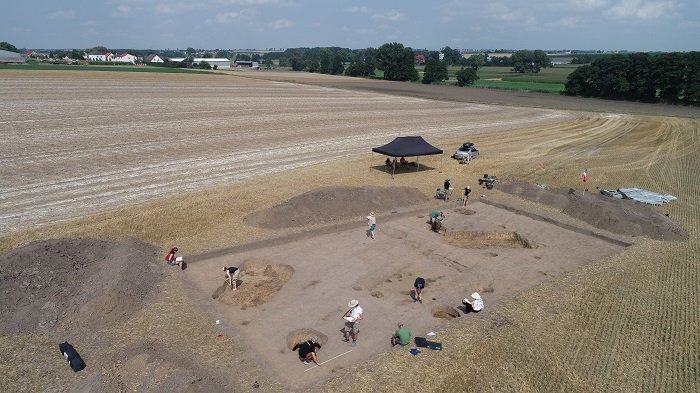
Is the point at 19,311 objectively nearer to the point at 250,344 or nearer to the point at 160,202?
the point at 250,344

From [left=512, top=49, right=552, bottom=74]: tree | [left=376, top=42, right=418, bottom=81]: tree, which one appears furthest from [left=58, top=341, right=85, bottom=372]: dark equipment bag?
[left=512, top=49, right=552, bottom=74]: tree

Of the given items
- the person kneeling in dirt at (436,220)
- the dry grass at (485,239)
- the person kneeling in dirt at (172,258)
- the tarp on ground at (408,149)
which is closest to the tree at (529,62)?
the tarp on ground at (408,149)

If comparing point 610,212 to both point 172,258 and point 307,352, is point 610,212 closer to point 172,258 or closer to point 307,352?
point 307,352

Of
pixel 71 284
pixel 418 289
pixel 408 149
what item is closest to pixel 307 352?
pixel 418 289

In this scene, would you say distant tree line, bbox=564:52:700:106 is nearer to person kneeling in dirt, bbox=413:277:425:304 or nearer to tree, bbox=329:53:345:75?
tree, bbox=329:53:345:75

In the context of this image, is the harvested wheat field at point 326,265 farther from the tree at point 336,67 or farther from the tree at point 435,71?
the tree at point 336,67
